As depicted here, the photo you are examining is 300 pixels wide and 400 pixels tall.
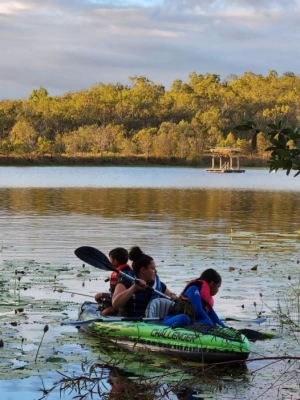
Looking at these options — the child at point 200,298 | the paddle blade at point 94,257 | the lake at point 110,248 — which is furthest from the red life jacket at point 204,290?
the paddle blade at point 94,257

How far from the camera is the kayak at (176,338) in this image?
758cm

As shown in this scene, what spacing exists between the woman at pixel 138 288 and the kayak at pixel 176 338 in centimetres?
23

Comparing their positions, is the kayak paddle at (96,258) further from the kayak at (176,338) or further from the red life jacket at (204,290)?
the red life jacket at (204,290)

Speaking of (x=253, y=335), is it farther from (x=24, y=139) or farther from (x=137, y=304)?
(x=24, y=139)

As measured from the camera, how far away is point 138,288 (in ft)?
28.1

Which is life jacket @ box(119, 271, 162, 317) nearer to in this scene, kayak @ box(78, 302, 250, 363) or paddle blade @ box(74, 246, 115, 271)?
kayak @ box(78, 302, 250, 363)

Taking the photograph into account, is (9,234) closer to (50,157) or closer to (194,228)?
(194,228)


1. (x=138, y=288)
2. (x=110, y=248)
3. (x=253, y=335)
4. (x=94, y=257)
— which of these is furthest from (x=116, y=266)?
(x=110, y=248)

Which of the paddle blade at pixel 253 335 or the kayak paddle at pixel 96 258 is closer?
the paddle blade at pixel 253 335

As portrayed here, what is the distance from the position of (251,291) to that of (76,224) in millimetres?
11251

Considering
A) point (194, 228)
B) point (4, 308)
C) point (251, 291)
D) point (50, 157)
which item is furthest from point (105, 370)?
point (50, 157)

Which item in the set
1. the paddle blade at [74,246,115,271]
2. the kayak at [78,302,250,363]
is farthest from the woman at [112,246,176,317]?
the paddle blade at [74,246,115,271]

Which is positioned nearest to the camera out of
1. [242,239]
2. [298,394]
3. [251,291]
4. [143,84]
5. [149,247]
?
[298,394]

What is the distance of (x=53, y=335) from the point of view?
892 centimetres
